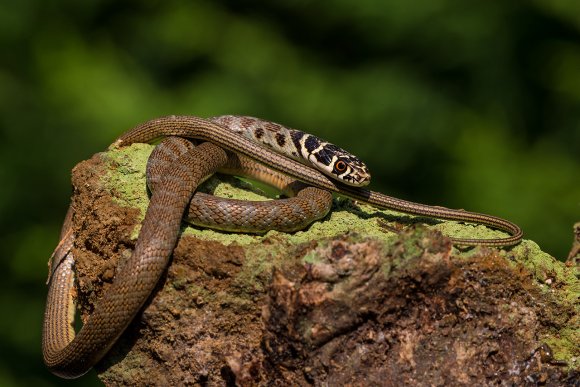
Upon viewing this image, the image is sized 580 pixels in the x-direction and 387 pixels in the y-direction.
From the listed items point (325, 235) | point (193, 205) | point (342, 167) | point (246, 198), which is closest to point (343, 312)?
point (325, 235)

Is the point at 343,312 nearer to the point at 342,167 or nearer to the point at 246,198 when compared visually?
the point at 246,198

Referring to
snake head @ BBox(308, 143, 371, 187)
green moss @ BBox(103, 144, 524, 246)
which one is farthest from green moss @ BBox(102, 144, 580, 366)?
snake head @ BBox(308, 143, 371, 187)

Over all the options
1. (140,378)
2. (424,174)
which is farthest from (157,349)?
(424,174)

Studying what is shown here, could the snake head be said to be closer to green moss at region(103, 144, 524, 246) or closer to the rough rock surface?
green moss at region(103, 144, 524, 246)

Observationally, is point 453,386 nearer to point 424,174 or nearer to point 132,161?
point 132,161

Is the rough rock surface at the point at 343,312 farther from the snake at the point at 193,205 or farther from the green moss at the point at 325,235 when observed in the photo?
the snake at the point at 193,205

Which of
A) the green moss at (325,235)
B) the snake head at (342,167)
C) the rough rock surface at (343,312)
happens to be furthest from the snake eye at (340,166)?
the rough rock surface at (343,312)
